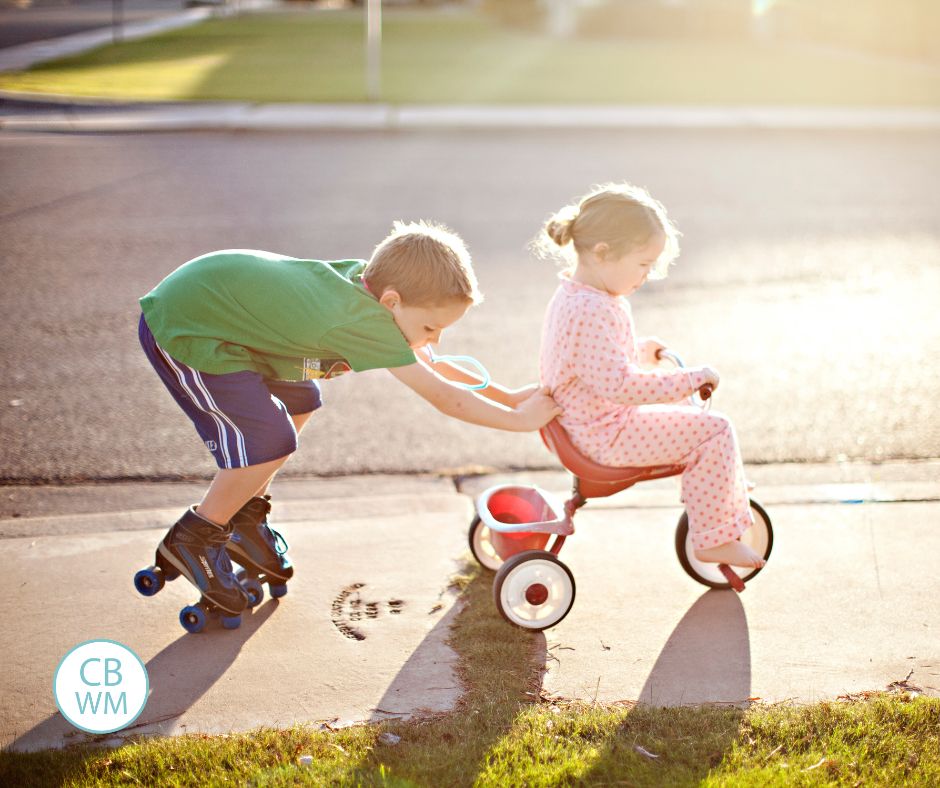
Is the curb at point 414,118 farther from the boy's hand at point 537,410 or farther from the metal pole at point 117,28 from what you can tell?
the metal pole at point 117,28

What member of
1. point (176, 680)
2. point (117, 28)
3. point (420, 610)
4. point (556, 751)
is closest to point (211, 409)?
point (176, 680)

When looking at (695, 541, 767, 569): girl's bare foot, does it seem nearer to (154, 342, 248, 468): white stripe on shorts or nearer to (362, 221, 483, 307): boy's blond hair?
(362, 221, 483, 307): boy's blond hair

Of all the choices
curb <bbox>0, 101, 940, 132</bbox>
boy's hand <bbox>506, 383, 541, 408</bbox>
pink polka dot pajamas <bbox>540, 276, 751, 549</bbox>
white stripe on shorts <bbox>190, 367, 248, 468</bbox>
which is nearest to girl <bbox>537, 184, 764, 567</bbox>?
pink polka dot pajamas <bbox>540, 276, 751, 549</bbox>

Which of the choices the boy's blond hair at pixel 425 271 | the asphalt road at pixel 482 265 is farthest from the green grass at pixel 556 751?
the asphalt road at pixel 482 265

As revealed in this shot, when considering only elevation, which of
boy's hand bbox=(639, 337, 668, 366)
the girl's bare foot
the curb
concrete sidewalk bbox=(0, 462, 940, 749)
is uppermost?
boy's hand bbox=(639, 337, 668, 366)

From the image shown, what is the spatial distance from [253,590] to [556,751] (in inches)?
46.1

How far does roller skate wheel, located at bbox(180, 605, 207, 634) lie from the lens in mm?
3184

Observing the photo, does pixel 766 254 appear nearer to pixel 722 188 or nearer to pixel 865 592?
pixel 722 188

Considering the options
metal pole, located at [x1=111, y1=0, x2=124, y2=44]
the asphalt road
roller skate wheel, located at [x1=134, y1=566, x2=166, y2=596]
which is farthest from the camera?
metal pole, located at [x1=111, y1=0, x2=124, y2=44]

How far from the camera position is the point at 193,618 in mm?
3193

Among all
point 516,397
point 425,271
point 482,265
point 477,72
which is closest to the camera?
point 425,271

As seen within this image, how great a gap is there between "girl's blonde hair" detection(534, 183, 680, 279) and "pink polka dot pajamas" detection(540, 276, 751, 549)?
15cm

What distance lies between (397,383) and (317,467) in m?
1.07

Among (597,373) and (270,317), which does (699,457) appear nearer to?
(597,373)
